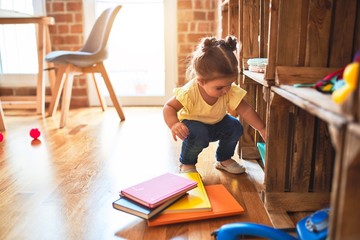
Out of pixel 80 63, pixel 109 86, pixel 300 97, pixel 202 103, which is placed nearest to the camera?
pixel 300 97

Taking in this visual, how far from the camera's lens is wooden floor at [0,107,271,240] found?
0.89m

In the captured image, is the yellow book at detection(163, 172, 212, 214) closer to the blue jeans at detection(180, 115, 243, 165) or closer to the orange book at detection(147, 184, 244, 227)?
the orange book at detection(147, 184, 244, 227)

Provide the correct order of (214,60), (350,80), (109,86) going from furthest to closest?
(109,86), (214,60), (350,80)

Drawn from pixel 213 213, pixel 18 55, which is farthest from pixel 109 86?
pixel 213 213

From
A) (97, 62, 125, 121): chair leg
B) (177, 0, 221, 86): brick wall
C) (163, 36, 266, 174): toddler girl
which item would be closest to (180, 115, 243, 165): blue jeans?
(163, 36, 266, 174): toddler girl

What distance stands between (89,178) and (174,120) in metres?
0.38

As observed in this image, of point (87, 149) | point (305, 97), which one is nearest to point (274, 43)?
point (305, 97)

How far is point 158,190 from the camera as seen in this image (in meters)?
0.97

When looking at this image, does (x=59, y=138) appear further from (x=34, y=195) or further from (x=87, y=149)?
(x=34, y=195)

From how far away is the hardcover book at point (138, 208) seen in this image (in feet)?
2.93

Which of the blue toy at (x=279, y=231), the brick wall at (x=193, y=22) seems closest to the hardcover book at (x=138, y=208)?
the blue toy at (x=279, y=231)

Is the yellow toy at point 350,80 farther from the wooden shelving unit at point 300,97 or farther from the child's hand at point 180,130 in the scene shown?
the child's hand at point 180,130

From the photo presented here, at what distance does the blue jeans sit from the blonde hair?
0.19 m

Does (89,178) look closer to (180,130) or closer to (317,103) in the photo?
(180,130)
